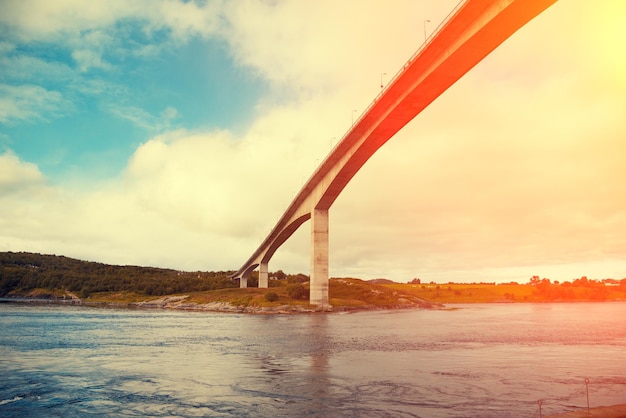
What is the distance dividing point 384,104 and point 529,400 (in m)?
30.8

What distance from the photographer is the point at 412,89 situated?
38.7 meters

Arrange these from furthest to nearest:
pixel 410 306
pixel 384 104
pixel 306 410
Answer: pixel 410 306 < pixel 384 104 < pixel 306 410

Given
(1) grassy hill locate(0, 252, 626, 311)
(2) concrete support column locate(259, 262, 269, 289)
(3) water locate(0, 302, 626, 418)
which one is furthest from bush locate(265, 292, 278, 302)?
(2) concrete support column locate(259, 262, 269, 289)

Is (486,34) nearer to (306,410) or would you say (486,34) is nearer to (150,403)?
(306,410)

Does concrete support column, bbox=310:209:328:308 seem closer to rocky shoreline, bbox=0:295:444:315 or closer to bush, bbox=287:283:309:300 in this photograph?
rocky shoreline, bbox=0:295:444:315

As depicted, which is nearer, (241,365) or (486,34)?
(241,365)

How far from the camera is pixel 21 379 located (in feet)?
75.2

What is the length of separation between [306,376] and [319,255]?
53569 mm

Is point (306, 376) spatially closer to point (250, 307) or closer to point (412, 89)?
point (412, 89)

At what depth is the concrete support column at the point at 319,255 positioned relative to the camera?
7731 cm

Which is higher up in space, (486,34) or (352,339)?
(486,34)

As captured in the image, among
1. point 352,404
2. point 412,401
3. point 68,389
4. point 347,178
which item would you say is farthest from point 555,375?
point 347,178

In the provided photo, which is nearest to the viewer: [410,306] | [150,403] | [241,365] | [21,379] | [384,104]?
[150,403]

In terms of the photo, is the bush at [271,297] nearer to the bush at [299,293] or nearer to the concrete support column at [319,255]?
the bush at [299,293]
